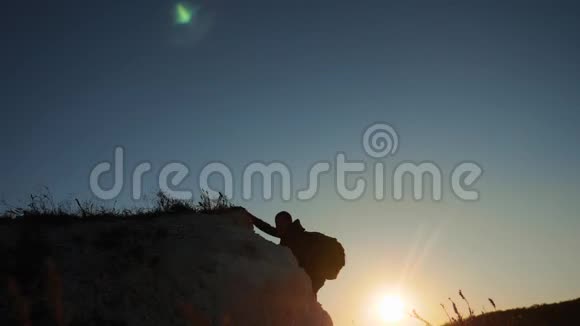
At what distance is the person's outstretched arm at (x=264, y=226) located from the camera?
10.5m

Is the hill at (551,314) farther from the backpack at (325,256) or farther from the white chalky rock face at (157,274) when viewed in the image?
the white chalky rock face at (157,274)

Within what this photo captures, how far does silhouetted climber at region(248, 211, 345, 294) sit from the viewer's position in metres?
10.3

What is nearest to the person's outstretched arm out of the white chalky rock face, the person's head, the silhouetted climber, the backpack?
the silhouetted climber

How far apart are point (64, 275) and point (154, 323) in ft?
5.02

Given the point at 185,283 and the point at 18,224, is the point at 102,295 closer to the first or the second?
the point at 185,283

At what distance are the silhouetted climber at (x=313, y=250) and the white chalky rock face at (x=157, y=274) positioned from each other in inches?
34.6

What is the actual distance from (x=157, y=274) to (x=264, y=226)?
3.69 metres

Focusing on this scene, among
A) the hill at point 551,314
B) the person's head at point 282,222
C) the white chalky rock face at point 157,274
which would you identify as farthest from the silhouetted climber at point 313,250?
the hill at point 551,314

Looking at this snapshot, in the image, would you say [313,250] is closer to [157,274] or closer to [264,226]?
[264,226]

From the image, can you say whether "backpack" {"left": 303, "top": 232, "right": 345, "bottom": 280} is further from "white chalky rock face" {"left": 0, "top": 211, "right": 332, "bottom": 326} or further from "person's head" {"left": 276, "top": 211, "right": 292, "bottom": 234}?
"white chalky rock face" {"left": 0, "top": 211, "right": 332, "bottom": 326}

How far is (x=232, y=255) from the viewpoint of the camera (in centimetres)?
834

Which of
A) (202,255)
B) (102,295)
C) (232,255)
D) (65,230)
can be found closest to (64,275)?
(102,295)

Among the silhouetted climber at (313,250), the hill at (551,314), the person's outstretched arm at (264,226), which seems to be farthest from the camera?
the hill at (551,314)

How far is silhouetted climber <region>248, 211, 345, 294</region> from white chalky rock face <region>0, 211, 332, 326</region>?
879mm
